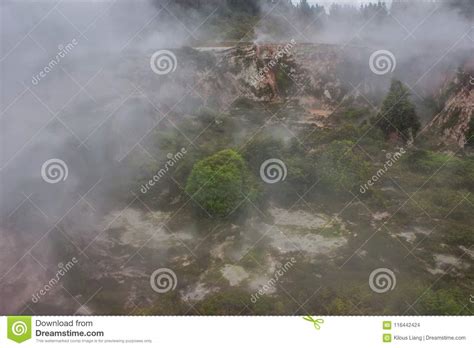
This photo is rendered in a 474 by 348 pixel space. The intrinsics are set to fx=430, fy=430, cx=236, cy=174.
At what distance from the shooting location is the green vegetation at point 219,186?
17.4 m

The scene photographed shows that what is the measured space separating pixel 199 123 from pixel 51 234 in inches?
526

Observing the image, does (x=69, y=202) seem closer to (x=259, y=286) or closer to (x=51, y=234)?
(x=51, y=234)

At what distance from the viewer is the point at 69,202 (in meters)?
16.2

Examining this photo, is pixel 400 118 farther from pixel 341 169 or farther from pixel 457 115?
pixel 341 169

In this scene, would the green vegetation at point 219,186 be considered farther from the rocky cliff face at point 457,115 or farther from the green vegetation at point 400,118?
the rocky cliff face at point 457,115
